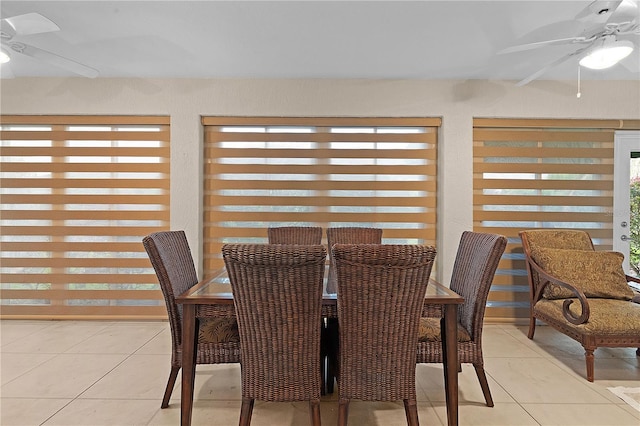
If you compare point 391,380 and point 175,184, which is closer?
point 391,380

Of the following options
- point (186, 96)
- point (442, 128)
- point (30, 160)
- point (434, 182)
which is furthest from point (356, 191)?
point (30, 160)

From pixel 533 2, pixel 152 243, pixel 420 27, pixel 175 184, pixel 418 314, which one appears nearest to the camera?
pixel 418 314

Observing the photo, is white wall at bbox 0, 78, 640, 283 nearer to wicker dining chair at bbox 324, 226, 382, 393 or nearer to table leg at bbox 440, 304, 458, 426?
wicker dining chair at bbox 324, 226, 382, 393

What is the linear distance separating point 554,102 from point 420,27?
1.96 meters

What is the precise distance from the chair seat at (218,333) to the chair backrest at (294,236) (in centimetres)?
133

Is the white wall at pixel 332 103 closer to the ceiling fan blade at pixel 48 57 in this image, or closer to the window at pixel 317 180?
the window at pixel 317 180

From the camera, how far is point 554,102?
3.72m

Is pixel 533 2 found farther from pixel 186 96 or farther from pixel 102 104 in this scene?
pixel 102 104

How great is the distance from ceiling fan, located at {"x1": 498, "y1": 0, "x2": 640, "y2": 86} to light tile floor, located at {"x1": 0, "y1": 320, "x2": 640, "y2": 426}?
2168 mm

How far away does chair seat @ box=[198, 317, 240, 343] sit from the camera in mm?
1979

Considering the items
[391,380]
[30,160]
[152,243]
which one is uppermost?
[30,160]

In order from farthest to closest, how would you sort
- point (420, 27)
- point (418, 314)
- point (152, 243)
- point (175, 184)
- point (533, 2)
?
point (175, 184)
point (420, 27)
point (533, 2)
point (152, 243)
point (418, 314)

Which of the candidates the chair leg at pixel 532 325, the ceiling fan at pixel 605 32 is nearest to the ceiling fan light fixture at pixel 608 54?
the ceiling fan at pixel 605 32

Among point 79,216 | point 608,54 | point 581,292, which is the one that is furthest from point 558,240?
point 79,216
